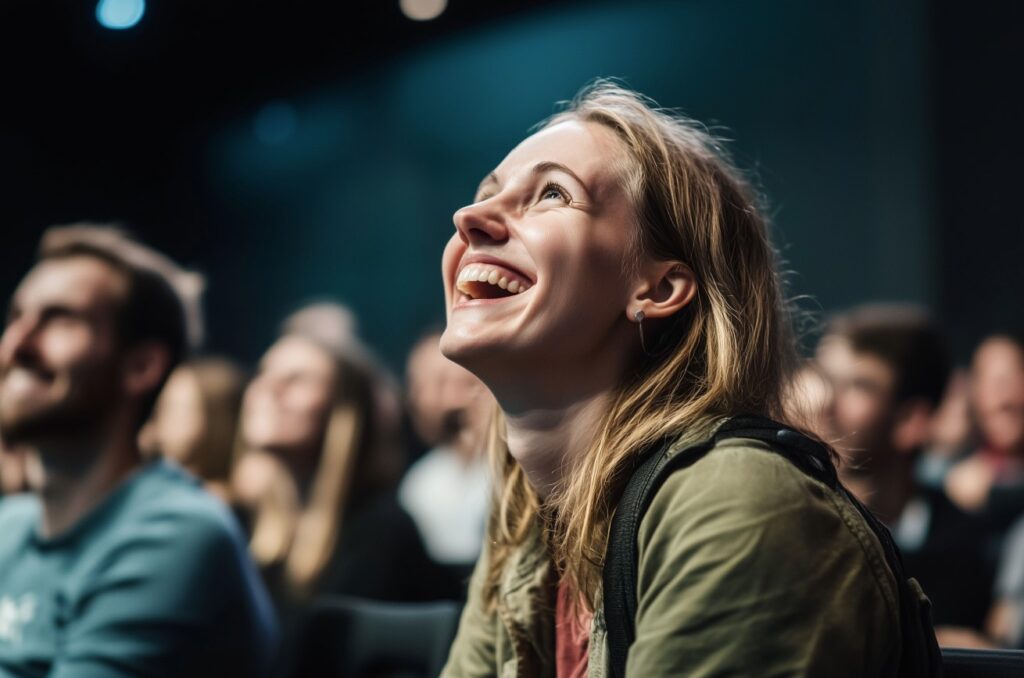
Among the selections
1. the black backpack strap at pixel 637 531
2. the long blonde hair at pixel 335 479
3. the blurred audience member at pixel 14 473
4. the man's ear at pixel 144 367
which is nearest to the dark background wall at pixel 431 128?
the long blonde hair at pixel 335 479

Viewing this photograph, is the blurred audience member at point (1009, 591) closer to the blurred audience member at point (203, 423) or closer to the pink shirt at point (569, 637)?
the pink shirt at point (569, 637)

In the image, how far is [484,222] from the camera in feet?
5.38

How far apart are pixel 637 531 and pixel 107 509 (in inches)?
56.8

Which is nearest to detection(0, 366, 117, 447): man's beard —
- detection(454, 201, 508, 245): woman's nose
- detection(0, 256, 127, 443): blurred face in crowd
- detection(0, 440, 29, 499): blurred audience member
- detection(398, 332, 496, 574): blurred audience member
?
detection(0, 256, 127, 443): blurred face in crowd

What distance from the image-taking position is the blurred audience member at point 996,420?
16.8 ft

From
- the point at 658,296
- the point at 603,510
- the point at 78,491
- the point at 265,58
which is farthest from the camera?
the point at 265,58

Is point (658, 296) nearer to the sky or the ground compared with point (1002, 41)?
nearer to the ground

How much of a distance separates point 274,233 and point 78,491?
23.1 ft

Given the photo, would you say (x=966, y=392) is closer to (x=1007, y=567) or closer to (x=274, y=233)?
(x=1007, y=567)

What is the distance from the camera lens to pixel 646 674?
1.29 metres

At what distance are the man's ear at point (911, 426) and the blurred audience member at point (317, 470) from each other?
4.81 ft

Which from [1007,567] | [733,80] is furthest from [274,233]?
[1007,567]

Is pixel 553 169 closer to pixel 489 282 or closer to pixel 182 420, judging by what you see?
pixel 489 282

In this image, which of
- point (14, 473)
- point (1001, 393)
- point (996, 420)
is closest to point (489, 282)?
point (14, 473)
